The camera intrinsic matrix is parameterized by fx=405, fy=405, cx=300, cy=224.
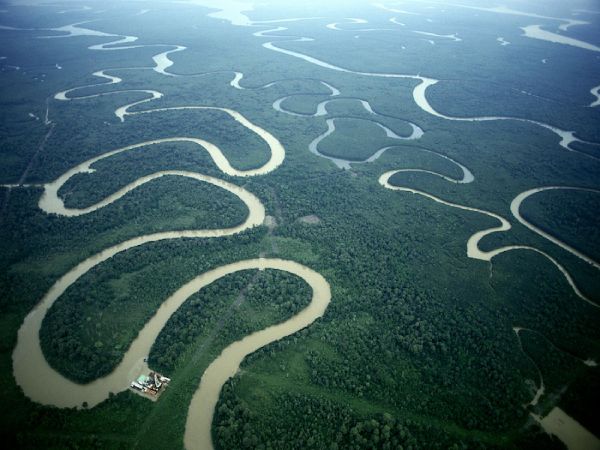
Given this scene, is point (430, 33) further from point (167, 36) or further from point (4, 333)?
point (4, 333)

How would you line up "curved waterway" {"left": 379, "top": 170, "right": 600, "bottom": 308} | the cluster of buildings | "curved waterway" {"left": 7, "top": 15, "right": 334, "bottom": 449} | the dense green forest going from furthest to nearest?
"curved waterway" {"left": 379, "top": 170, "right": 600, "bottom": 308} < the cluster of buildings < "curved waterway" {"left": 7, "top": 15, "right": 334, "bottom": 449} < the dense green forest

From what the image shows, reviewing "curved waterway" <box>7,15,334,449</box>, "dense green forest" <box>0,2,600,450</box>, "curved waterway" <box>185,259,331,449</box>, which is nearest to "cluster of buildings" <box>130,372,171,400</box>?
"dense green forest" <box>0,2,600,450</box>

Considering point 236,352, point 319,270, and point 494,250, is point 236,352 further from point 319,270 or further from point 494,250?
point 494,250

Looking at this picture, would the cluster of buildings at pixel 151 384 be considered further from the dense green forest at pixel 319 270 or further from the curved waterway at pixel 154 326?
the curved waterway at pixel 154 326

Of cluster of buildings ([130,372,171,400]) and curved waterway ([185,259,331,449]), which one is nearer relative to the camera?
curved waterway ([185,259,331,449])

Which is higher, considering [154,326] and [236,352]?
[236,352]

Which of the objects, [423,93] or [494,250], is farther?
[423,93]

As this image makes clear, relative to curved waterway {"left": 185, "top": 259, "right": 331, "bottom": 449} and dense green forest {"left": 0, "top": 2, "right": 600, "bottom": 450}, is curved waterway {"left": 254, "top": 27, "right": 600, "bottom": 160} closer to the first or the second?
dense green forest {"left": 0, "top": 2, "right": 600, "bottom": 450}

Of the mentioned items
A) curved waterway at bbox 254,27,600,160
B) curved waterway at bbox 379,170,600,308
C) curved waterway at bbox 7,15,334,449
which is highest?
curved waterway at bbox 254,27,600,160

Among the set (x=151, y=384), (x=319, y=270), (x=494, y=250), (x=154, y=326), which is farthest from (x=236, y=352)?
(x=494, y=250)

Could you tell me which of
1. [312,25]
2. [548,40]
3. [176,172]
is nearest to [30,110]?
[176,172]
